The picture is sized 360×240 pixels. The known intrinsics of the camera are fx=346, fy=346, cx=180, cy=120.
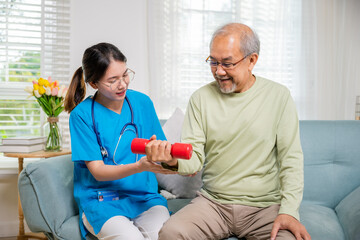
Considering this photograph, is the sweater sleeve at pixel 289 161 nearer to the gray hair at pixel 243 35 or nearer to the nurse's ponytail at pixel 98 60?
the gray hair at pixel 243 35

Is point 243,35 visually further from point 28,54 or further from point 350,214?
point 28,54

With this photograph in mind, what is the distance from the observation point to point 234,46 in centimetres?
146

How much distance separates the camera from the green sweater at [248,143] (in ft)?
4.79

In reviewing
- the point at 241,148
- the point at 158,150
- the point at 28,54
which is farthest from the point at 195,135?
the point at 28,54

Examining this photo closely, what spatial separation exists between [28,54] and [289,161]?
230 cm

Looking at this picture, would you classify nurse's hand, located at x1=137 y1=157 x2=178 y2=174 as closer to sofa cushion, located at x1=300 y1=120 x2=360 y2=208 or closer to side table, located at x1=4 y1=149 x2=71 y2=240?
sofa cushion, located at x1=300 y1=120 x2=360 y2=208

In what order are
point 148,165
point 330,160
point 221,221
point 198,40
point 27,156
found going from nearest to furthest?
point 148,165
point 221,221
point 330,160
point 27,156
point 198,40

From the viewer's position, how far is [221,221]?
1.44 meters

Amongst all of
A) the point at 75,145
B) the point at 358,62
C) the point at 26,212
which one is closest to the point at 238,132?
the point at 75,145

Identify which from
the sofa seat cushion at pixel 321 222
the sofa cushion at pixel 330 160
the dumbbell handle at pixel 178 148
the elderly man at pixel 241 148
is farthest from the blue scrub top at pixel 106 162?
the sofa cushion at pixel 330 160

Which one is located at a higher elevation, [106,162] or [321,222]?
[106,162]

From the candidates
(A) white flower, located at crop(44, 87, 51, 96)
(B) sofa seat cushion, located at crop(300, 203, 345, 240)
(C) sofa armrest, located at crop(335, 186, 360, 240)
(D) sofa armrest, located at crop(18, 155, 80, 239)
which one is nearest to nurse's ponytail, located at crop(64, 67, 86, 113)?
(D) sofa armrest, located at crop(18, 155, 80, 239)

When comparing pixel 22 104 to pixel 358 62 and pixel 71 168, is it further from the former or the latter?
pixel 358 62

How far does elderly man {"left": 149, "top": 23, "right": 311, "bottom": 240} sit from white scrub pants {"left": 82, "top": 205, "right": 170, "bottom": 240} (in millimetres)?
99
